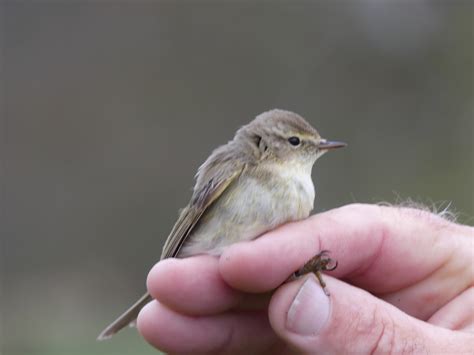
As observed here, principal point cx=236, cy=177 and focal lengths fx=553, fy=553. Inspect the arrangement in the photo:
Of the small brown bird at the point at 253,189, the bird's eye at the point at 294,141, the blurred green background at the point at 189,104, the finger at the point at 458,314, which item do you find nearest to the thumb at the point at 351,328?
the small brown bird at the point at 253,189

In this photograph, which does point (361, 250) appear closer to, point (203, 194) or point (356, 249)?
point (356, 249)

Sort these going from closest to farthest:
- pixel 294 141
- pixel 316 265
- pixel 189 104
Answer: pixel 316 265, pixel 294 141, pixel 189 104

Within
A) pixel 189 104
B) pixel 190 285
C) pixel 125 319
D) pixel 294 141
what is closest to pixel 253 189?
pixel 294 141

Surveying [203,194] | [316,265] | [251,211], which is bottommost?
[316,265]

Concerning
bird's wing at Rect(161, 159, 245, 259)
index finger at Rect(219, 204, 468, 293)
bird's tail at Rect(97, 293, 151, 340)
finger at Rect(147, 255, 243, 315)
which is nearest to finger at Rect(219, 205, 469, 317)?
index finger at Rect(219, 204, 468, 293)

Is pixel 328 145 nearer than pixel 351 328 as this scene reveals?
No

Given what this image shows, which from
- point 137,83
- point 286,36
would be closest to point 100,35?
point 137,83
